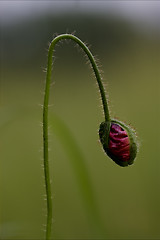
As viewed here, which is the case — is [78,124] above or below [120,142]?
above

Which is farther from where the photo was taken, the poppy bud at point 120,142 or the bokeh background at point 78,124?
the bokeh background at point 78,124

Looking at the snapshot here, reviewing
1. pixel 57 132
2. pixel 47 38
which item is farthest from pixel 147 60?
pixel 57 132

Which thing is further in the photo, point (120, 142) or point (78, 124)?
point (78, 124)

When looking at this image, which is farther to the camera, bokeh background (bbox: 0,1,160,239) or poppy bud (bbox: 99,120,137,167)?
bokeh background (bbox: 0,1,160,239)
